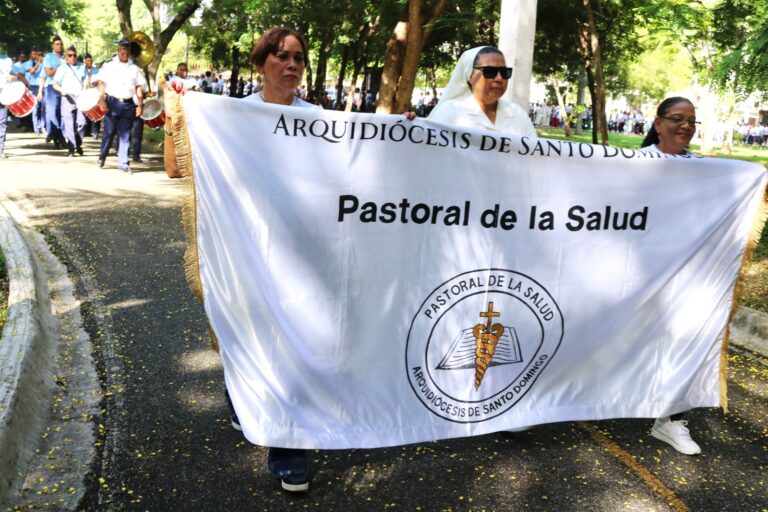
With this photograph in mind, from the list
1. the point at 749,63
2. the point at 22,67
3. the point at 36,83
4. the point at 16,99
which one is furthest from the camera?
the point at 22,67

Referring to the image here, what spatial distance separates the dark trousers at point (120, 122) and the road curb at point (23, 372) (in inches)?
280

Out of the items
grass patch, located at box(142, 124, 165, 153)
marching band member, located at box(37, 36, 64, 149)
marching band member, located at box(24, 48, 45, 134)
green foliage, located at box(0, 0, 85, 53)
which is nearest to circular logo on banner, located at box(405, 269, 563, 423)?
marching band member, located at box(37, 36, 64, 149)

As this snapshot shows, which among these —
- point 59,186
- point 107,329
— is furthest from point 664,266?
point 59,186

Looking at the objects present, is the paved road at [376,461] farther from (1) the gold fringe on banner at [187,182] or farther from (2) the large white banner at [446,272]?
(1) the gold fringe on banner at [187,182]

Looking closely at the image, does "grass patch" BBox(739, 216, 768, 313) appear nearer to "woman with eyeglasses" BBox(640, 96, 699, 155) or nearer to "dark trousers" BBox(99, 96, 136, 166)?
"woman with eyeglasses" BBox(640, 96, 699, 155)

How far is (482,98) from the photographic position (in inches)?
174

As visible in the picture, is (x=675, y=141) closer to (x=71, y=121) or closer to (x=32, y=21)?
(x=71, y=121)

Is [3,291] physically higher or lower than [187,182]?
lower

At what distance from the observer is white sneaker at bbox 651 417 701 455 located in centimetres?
432

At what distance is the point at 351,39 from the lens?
2789 centimetres

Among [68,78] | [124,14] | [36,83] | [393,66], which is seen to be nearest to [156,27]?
[124,14]

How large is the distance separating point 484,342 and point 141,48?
17214mm

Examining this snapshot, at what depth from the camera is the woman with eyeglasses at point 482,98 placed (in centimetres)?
436

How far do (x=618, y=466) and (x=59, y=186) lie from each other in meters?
9.83
